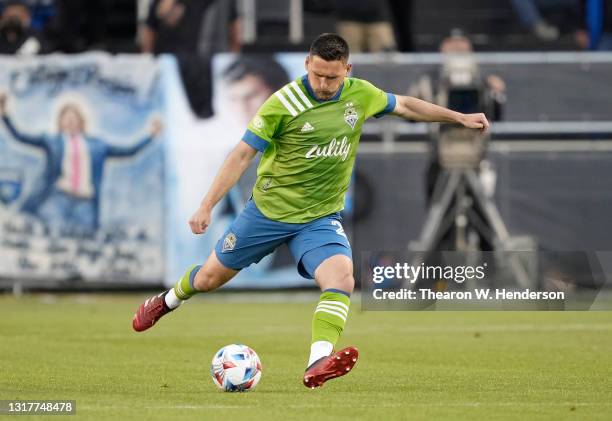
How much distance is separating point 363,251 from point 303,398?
36.8ft

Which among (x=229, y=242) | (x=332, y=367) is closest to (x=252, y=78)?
(x=229, y=242)

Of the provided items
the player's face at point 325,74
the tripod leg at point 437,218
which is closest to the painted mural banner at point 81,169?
the tripod leg at point 437,218

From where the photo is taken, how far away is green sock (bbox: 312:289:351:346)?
9.84 meters

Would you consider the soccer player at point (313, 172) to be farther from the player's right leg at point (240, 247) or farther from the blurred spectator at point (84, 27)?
the blurred spectator at point (84, 27)

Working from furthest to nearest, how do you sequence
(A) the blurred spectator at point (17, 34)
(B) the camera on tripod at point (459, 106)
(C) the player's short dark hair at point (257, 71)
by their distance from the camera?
(A) the blurred spectator at point (17, 34)
(C) the player's short dark hair at point (257, 71)
(B) the camera on tripod at point (459, 106)

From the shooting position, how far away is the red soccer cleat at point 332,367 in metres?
9.33

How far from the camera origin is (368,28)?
22.2 meters

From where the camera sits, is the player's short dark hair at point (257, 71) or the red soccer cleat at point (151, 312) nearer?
the red soccer cleat at point (151, 312)

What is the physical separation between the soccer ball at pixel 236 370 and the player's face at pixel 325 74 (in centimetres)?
180

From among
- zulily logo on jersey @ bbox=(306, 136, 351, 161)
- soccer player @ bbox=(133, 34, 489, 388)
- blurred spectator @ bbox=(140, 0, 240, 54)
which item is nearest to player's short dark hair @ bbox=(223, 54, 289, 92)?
blurred spectator @ bbox=(140, 0, 240, 54)

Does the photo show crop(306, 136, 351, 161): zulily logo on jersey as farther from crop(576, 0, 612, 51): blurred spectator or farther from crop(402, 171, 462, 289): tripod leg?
crop(576, 0, 612, 51): blurred spectator

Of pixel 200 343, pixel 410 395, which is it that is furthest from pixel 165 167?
pixel 410 395

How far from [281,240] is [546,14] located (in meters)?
14.7

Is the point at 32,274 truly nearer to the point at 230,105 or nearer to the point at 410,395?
the point at 230,105
